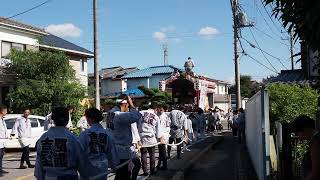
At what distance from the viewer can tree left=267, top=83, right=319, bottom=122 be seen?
1523cm

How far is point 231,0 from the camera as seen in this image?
3316 cm

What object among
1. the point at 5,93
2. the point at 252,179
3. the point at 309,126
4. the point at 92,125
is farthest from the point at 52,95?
the point at 309,126

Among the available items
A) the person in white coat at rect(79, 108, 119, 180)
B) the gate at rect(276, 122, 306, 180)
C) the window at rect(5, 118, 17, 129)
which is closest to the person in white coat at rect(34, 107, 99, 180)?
the person in white coat at rect(79, 108, 119, 180)

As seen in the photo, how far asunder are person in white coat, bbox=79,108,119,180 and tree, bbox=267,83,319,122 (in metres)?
9.12

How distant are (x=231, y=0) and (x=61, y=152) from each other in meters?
28.6

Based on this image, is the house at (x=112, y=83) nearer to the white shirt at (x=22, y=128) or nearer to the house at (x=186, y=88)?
the house at (x=186, y=88)

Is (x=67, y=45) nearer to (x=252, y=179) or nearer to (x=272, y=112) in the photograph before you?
(x=272, y=112)

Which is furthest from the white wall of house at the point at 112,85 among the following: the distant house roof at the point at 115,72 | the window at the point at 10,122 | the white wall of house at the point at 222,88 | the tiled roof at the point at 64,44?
the window at the point at 10,122

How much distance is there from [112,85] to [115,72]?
17.6ft

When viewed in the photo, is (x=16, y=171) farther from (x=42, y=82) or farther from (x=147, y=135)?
(x=42, y=82)

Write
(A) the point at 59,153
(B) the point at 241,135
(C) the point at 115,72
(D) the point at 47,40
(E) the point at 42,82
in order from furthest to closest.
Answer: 1. (C) the point at 115,72
2. (D) the point at 47,40
3. (E) the point at 42,82
4. (B) the point at 241,135
5. (A) the point at 59,153

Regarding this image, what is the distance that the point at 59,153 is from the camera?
19.5 feet

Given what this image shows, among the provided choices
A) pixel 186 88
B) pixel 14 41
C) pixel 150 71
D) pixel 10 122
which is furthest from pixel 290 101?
pixel 150 71

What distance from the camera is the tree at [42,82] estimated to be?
26141mm
